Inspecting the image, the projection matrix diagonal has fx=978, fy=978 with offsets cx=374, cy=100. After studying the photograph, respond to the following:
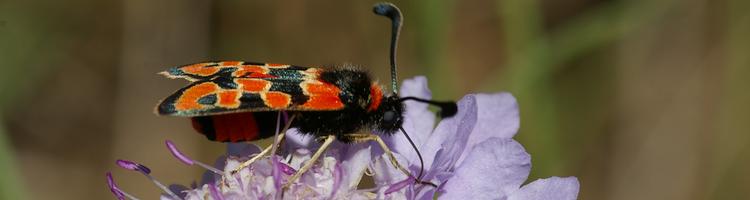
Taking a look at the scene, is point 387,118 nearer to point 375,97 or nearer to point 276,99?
point 375,97

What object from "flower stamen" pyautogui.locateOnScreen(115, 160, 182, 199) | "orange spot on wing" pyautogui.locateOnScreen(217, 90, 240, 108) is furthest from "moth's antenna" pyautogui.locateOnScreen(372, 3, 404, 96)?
"flower stamen" pyautogui.locateOnScreen(115, 160, 182, 199)

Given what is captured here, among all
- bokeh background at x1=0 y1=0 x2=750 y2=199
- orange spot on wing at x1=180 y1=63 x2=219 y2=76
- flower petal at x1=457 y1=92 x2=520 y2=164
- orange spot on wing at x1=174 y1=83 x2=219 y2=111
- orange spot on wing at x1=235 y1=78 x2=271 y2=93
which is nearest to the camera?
orange spot on wing at x1=174 y1=83 x2=219 y2=111

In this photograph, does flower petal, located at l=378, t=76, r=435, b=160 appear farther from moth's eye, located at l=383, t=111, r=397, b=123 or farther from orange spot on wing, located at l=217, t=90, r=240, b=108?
orange spot on wing, located at l=217, t=90, r=240, b=108

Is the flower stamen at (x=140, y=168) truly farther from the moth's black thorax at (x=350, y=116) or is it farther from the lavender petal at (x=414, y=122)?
the lavender petal at (x=414, y=122)

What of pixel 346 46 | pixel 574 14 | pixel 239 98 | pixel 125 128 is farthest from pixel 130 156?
pixel 239 98

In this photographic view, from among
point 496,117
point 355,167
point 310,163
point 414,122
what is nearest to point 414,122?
point 414,122

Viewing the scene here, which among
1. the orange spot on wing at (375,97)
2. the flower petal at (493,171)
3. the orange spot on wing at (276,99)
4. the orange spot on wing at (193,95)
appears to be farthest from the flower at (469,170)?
the orange spot on wing at (193,95)
